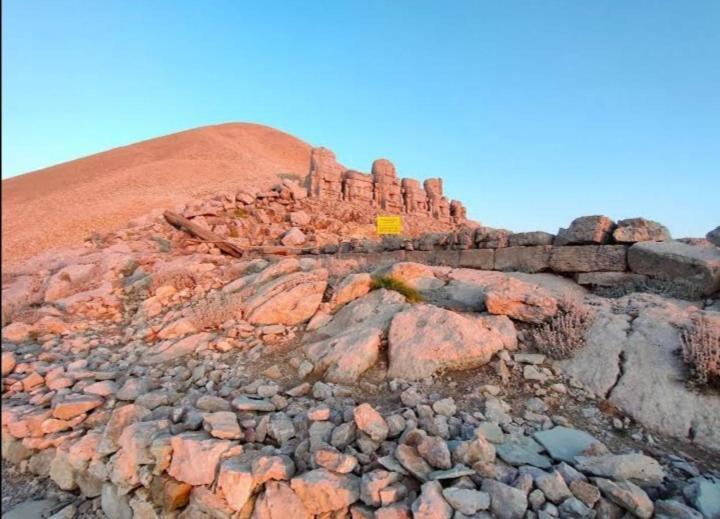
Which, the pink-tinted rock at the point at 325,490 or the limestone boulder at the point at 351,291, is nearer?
the pink-tinted rock at the point at 325,490

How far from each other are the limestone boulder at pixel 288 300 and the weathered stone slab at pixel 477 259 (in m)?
3.89

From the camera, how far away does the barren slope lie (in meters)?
13.7

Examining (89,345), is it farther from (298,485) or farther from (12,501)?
(298,485)

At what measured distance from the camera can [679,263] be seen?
6133 mm

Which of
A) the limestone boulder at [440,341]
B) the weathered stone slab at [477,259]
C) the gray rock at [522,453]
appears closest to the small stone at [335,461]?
the gray rock at [522,453]

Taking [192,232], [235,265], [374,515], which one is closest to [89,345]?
[235,265]

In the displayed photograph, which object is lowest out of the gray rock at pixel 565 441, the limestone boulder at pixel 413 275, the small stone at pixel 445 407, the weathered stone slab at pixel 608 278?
the gray rock at pixel 565 441

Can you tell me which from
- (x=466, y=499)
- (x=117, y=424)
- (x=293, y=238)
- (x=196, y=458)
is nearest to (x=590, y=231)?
(x=466, y=499)

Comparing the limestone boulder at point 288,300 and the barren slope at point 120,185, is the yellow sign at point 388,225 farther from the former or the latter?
the limestone boulder at point 288,300

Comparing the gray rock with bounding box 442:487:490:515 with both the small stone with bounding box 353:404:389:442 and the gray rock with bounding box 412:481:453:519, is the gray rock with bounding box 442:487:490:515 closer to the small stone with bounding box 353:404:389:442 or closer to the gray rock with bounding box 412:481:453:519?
the gray rock with bounding box 412:481:453:519

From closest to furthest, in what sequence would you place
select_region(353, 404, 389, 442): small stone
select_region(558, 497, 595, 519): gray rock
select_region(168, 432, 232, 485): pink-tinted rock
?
select_region(558, 497, 595, 519): gray rock → select_region(353, 404, 389, 442): small stone → select_region(168, 432, 232, 485): pink-tinted rock

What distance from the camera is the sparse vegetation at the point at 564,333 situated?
456 centimetres

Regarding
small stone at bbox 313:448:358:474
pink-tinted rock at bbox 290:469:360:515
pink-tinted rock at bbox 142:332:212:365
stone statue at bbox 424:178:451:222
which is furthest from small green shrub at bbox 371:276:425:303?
stone statue at bbox 424:178:451:222

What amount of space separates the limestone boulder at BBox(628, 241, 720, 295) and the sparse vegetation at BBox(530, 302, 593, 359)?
227cm
